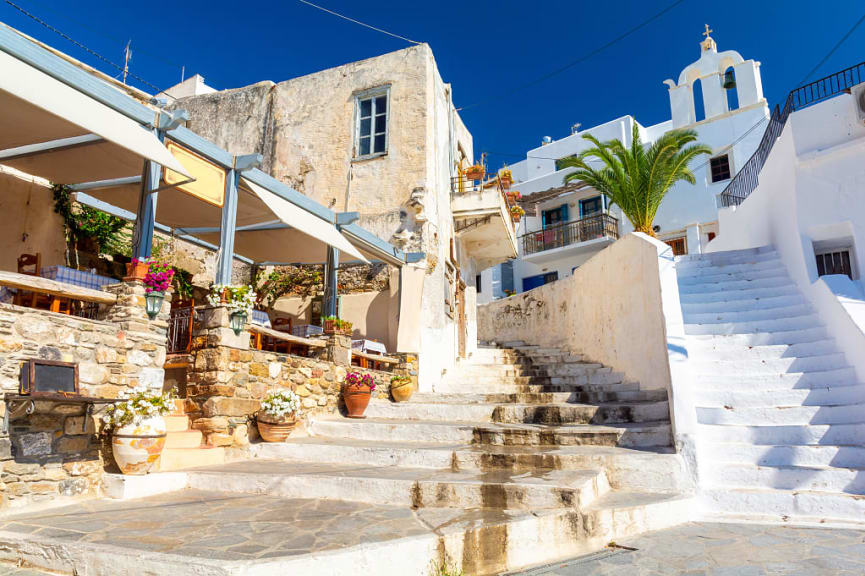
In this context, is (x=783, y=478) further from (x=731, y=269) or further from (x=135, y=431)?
(x=135, y=431)

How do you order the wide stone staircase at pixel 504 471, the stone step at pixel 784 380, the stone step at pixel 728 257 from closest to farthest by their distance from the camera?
the wide stone staircase at pixel 504 471 → the stone step at pixel 784 380 → the stone step at pixel 728 257

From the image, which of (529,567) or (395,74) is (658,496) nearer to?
(529,567)

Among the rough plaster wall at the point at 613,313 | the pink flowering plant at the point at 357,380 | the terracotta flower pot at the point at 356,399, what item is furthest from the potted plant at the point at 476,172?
the terracotta flower pot at the point at 356,399

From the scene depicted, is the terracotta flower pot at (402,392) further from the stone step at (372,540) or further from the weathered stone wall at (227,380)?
the stone step at (372,540)

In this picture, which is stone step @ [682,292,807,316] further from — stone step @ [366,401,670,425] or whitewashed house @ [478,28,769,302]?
whitewashed house @ [478,28,769,302]

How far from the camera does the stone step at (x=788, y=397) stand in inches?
240

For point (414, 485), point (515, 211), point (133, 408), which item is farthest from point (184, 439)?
point (515, 211)

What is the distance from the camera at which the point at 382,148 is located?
535 inches

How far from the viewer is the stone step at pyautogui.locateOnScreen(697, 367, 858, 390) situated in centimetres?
636

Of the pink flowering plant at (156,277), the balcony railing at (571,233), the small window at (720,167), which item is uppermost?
the small window at (720,167)

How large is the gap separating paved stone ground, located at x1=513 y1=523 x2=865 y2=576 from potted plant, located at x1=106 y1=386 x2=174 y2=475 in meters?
3.76

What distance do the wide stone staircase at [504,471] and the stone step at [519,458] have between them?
0.01 meters

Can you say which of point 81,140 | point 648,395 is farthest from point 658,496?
point 81,140

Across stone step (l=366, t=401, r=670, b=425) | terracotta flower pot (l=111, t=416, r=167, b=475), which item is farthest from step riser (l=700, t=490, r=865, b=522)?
terracotta flower pot (l=111, t=416, r=167, b=475)
